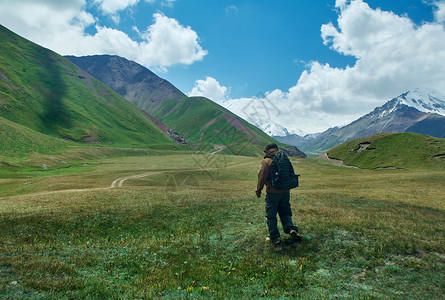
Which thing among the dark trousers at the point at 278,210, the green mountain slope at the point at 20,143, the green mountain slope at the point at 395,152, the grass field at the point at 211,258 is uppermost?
the green mountain slope at the point at 395,152

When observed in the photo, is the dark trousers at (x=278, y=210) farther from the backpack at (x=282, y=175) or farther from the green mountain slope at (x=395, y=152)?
the green mountain slope at (x=395, y=152)

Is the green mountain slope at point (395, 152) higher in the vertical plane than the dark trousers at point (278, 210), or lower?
higher

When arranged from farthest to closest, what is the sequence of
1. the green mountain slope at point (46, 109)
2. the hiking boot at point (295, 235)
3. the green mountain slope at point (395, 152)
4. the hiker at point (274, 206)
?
the green mountain slope at point (46, 109)
the green mountain slope at point (395, 152)
the hiker at point (274, 206)
the hiking boot at point (295, 235)

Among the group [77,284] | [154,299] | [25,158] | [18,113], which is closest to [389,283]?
[154,299]

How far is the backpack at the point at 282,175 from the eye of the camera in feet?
37.8

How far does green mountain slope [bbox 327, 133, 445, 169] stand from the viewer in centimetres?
8825

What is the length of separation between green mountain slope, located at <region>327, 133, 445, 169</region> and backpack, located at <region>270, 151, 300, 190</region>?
336 feet

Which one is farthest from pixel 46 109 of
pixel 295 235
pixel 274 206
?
pixel 295 235

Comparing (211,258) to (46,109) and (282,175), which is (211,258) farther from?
(46,109)

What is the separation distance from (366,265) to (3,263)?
46.3 ft

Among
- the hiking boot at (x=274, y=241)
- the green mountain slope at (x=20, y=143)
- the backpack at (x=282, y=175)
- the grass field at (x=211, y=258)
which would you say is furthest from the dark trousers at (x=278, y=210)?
the green mountain slope at (x=20, y=143)

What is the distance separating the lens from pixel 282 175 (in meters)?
11.6

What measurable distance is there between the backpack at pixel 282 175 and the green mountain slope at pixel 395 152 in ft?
336

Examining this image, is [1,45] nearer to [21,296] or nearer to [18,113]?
[18,113]
